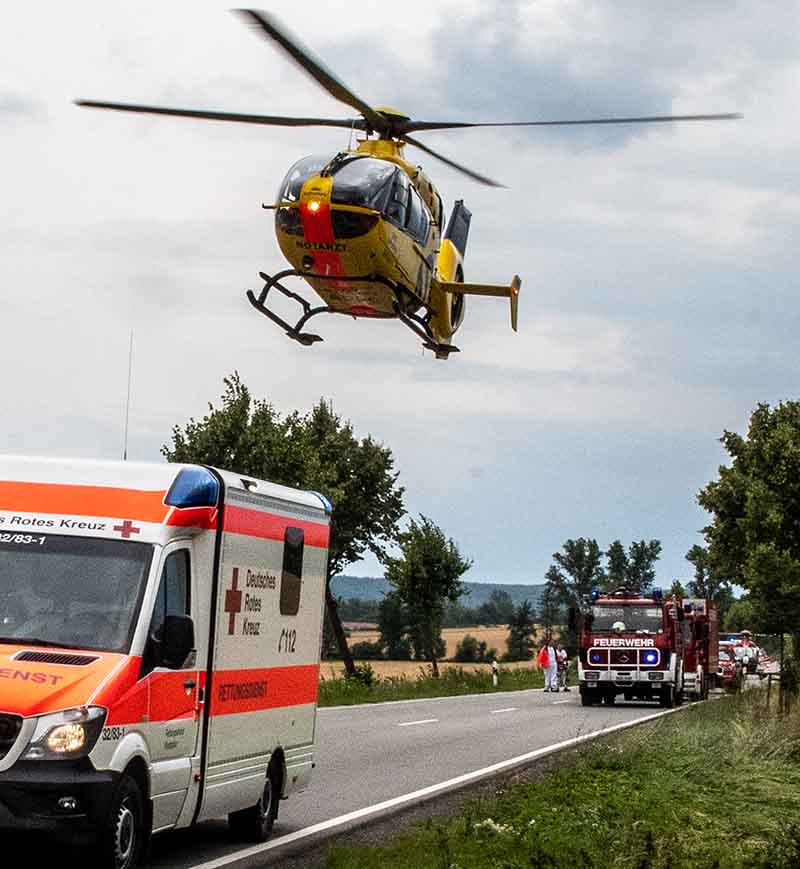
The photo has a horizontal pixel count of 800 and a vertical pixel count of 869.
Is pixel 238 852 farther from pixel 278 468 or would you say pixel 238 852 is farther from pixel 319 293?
pixel 278 468

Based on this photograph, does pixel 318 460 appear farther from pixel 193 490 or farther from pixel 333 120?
pixel 193 490

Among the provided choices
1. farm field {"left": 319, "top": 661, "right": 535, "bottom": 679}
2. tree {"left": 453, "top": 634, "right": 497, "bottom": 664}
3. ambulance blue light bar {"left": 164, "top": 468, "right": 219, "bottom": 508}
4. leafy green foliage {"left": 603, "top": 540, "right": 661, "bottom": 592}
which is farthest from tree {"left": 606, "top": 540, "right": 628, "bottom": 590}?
ambulance blue light bar {"left": 164, "top": 468, "right": 219, "bottom": 508}

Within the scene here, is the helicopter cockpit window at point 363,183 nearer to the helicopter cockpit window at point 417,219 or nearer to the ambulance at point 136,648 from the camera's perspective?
the helicopter cockpit window at point 417,219

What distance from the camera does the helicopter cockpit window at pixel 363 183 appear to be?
2334 cm

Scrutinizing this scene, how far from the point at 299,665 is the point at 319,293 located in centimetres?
1232

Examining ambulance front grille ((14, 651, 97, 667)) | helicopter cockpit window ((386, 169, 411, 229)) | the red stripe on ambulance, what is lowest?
ambulance front grille ((14, 651, 97, 667))

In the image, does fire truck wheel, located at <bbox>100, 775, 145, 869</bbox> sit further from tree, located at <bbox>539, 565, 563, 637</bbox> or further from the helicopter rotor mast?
tree, located at <bbox>539, 565, 563, 637</bbox>

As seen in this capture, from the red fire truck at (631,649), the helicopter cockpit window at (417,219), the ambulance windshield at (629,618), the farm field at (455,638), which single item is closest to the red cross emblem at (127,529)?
the helicopter cockpit window at (417,219)

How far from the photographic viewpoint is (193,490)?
1052 centimetres

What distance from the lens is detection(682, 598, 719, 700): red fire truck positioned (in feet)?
137

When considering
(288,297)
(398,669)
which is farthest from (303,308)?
(398,669)

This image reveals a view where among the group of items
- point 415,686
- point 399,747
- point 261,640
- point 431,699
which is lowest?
point 399,747

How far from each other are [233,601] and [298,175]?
13.3m

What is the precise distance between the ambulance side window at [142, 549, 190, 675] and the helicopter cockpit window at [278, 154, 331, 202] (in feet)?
44.6
